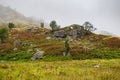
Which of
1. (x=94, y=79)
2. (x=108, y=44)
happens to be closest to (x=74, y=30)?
(x=108, y=44)

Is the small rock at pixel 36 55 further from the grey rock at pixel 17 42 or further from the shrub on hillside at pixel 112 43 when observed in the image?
the grey rock at pixel 17 42

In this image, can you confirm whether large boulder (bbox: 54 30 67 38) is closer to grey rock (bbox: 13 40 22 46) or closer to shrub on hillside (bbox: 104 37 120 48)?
grey rock (bbox: 13 40 22 46)

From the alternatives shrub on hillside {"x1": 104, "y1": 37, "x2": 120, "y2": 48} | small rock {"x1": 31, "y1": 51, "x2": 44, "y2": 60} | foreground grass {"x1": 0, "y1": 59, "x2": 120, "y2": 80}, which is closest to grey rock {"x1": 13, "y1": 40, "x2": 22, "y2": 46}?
small rock {"x1": 31, "y1": 51, "x2": 44, "y2": 60}

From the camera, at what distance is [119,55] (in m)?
78.6

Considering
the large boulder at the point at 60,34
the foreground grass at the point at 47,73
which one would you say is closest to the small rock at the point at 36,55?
the large boulder at the point at 60,34

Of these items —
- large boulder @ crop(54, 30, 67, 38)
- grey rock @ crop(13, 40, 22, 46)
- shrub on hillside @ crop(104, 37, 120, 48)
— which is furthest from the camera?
large boulder @ crop(54, 30, 67, 38)

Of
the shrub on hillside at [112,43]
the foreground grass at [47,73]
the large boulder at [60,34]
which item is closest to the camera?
the foreground grass at [47,73]

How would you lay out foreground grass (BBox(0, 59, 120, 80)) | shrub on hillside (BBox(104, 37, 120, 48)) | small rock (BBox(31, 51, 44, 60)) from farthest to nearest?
shrub on hillside (BBox(104, 37, 120, 48)), small rock (BBox(31, 51, 44, 60)), foreground grass (BBox(0, 59, 120, 80))

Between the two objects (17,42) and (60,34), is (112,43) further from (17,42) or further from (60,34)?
(17,42)

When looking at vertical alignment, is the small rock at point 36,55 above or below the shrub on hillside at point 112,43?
below

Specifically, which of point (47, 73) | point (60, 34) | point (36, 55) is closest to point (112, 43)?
point (36, 55)

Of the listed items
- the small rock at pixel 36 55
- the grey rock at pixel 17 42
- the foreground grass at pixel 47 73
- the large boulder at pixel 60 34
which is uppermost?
the large boulder at pixel 60 34

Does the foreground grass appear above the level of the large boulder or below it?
below

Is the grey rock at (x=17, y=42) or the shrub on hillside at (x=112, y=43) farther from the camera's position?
the grey rock at (x=17, y=42)
